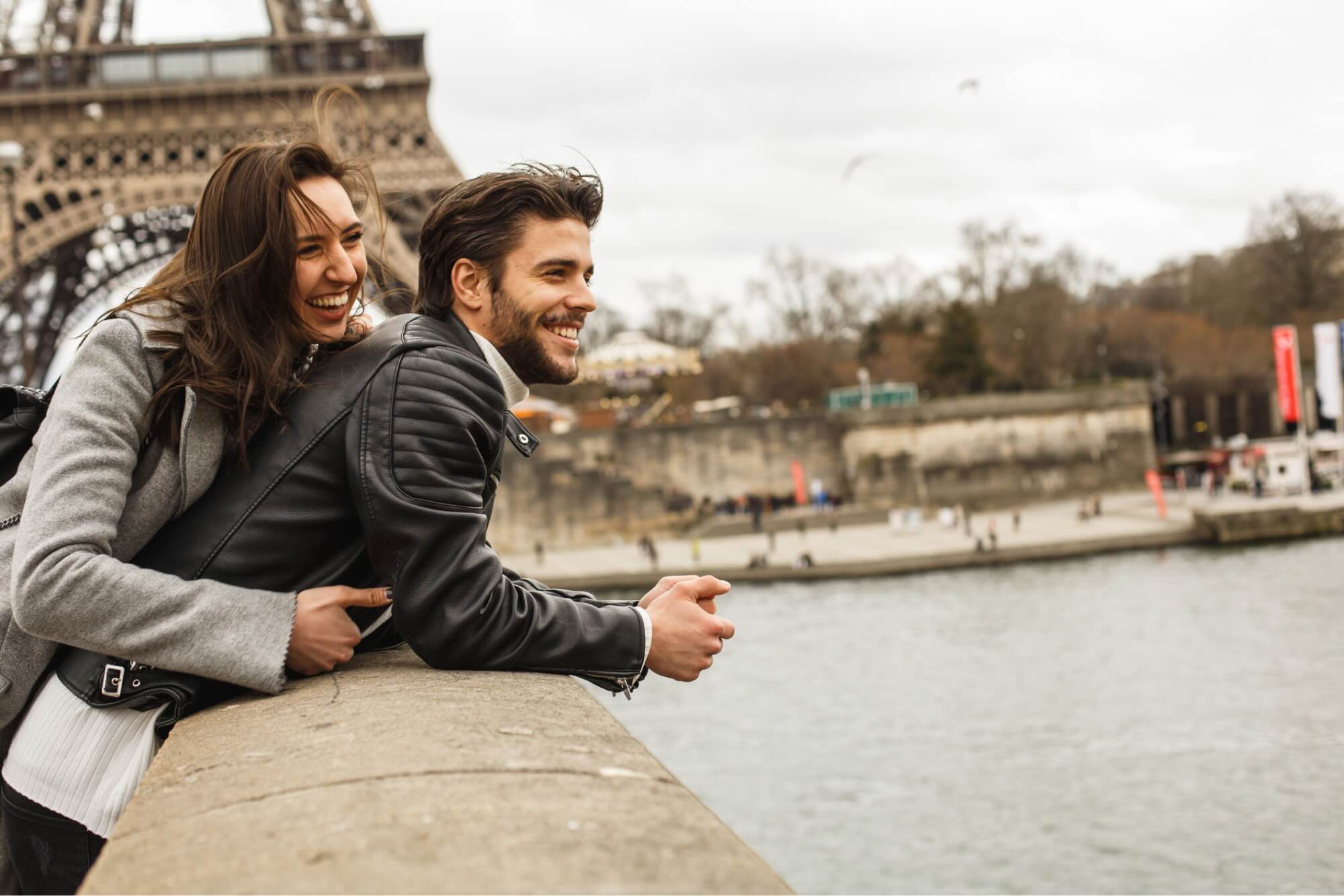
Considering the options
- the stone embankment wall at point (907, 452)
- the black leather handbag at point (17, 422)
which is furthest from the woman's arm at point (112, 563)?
the stone embankment wall at point (907, 452)

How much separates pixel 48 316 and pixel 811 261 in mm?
35922

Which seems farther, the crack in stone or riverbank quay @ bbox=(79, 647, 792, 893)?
the crack in stone

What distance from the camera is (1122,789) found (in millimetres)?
15922

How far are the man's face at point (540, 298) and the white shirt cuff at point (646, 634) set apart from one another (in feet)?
1.40

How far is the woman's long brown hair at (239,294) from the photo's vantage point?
2059 millimetres

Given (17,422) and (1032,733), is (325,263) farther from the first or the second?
(1032,733)

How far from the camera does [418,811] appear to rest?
1.33 metres

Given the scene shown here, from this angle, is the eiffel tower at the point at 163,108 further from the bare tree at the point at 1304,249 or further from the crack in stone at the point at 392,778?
the bare tree at the point at 1304,249

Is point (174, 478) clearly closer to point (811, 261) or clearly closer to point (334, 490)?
point (334, 490)

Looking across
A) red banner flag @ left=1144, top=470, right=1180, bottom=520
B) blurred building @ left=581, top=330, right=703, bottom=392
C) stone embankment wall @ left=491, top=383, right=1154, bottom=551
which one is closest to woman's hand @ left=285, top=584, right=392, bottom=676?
red banner flag @ left=1144, top=470, right=1180, bottom=520

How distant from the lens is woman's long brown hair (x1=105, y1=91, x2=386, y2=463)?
206 cm

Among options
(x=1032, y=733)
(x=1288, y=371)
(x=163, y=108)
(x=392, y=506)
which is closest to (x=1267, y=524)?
(x=1288, y=371)

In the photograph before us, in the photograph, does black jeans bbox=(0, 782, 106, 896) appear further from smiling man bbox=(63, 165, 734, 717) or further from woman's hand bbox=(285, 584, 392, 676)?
woman's hand bbox=(285, 584, 392, 676)

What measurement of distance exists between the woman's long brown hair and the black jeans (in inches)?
21.7
